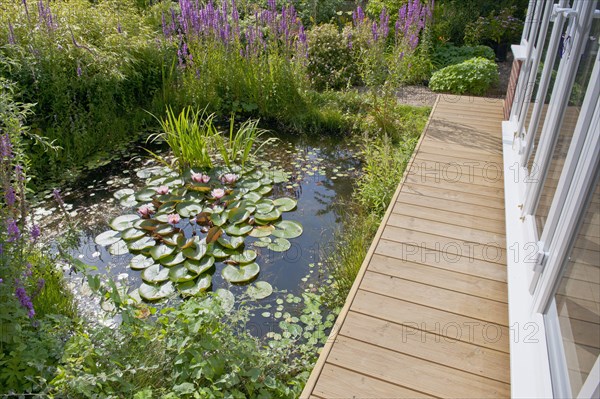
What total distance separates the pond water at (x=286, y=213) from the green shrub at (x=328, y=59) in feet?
4.69

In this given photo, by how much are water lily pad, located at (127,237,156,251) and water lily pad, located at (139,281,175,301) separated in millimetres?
380

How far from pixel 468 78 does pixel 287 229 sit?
315 cm

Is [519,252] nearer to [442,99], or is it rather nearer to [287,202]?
[287,202]

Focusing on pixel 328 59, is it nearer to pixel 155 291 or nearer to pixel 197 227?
pixel 197 227

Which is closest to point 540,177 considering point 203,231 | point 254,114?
point 203,231

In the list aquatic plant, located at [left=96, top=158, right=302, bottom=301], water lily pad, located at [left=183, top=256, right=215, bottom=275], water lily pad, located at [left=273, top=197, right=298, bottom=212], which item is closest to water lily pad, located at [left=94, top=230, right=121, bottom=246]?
aquatic plant, located at [left=96, top=158, right=302, bottom=301]

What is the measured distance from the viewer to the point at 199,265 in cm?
302

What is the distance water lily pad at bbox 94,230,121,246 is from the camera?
327 cm

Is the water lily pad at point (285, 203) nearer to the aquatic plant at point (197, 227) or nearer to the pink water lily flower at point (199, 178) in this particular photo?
the aquatic plant at point (197, 227)

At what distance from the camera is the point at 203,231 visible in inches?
134

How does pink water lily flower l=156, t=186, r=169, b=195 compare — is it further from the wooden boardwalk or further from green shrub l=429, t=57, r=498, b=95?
green shrub l=429, t=57, r=498, b=95

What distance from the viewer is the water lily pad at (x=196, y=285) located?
283cm

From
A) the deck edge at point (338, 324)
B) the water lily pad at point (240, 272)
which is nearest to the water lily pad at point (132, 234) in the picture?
the water lily pad at point (240, 272)

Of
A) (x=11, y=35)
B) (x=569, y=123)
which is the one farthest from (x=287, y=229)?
(x=11, y=35)
